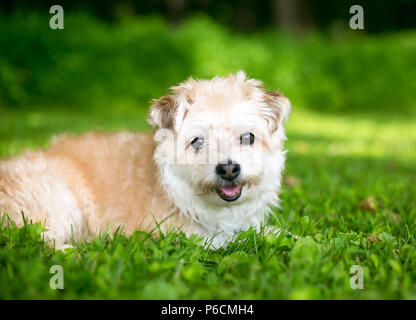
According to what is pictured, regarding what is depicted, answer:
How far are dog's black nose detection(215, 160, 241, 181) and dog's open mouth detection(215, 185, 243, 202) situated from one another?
0.13 meters

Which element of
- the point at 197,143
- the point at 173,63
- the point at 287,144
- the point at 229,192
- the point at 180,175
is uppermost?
the point at 173,63

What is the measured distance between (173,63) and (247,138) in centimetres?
1292

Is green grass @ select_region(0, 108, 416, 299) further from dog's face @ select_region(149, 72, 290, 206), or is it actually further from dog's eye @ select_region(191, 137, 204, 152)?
dog's eye @ select_region(191, 137, 204, 152)

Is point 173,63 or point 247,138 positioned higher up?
point 173,63

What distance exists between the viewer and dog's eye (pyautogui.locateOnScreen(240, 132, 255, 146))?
3564mm

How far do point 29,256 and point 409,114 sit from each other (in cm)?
1586

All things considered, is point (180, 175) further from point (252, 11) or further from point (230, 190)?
point (252, 11)

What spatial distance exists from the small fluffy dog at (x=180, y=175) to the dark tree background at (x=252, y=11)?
22.0m

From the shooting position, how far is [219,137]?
348 centimetres

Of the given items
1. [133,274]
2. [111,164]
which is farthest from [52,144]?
[133,274]

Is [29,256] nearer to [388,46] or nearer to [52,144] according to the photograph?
[52,144]

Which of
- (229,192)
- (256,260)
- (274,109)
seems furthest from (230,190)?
(274,109)

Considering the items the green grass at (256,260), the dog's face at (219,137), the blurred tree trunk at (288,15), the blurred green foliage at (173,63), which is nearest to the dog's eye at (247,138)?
the dog's face at (219,137)

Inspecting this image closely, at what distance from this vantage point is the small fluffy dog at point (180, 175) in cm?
346
